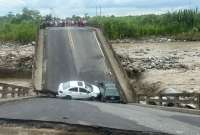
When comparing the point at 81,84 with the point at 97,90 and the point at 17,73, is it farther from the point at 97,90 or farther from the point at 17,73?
the point at 17,73

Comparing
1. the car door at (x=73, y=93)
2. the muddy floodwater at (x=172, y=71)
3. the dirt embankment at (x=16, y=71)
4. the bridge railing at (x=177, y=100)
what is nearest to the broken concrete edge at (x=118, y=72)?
the bridge railing at (x=177, y=100)

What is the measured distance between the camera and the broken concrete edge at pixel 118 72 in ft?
94.7

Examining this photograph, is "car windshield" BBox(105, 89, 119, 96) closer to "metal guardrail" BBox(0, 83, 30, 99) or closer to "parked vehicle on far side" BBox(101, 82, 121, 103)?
"parked vehicle on far side" BBox(101, 82, 121, 103)

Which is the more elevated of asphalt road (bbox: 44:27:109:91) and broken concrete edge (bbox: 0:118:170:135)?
broken concrete edge (bbox: 0:118:170:135)

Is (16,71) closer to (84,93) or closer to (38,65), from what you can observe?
(38,65)

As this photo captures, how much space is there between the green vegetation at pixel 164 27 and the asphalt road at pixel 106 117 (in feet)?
276

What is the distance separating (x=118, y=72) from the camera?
113ft

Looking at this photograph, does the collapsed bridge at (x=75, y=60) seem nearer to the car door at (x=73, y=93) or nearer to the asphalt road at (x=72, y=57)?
the asphalt road at (x=72, y=57)

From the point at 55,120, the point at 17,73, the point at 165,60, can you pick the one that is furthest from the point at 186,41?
the point at 55,120

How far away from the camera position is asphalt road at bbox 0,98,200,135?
16.0 meters

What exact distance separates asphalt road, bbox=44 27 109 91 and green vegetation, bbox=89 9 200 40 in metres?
49.8

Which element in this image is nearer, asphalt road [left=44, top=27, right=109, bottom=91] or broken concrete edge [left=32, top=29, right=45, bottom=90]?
broken concrete edge [left=32, top=29, right=45, bottom=90]

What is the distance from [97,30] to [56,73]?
1365 cm

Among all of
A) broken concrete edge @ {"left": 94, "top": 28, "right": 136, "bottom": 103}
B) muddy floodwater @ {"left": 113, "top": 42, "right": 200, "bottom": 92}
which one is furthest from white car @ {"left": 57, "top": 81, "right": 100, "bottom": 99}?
muddy floodwater @ {"left": 113, "top": 42, "right": 200, "bottom": 92}
